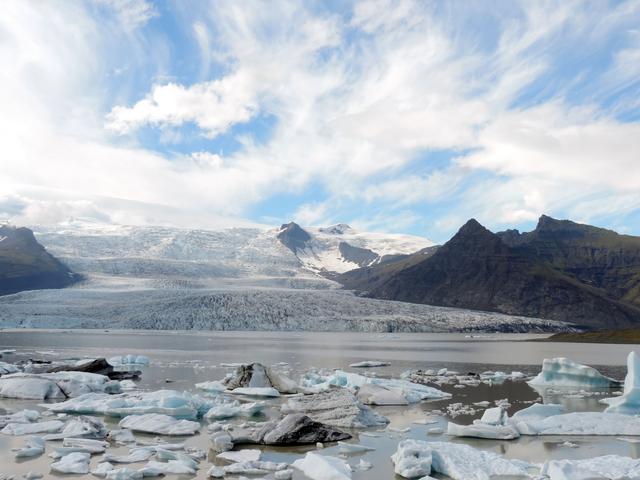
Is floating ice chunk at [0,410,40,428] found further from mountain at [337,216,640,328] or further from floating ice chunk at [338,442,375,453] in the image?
mountain at [337,216,640,328]

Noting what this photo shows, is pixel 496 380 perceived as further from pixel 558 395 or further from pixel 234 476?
pixel 234 476

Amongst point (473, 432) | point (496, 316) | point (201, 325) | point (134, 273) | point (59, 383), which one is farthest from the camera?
point (134, 273)

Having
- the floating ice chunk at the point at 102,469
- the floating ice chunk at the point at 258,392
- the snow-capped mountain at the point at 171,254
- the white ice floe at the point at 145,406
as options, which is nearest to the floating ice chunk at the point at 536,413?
the white ice floe at the point at 145,406

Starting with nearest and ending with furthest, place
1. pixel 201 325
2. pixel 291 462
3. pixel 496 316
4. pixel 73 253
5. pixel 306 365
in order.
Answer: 1. pixel 291 462
2. pixel 306 365
3. pixel 201 325
4. pixel 496 316
5. pixel 73 253

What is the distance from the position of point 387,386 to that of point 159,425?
754 cm

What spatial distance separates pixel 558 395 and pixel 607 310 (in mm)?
A: 108209

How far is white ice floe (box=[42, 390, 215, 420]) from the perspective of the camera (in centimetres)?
1287

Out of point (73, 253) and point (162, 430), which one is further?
point (73, 253)

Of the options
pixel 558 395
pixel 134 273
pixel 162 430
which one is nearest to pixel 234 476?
pixel 162 430

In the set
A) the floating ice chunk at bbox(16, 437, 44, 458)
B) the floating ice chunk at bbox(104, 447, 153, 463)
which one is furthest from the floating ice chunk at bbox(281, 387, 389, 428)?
the floating ice chunk at bbox(16, 437, 44, 458)

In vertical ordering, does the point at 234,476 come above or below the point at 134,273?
below

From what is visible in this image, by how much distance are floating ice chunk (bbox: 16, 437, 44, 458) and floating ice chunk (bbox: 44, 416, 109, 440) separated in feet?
1.70

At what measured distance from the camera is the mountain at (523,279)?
115 m

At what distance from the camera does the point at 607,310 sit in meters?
114
